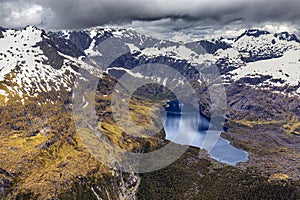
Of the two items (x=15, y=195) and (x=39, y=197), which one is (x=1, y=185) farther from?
(x=39, y=197)

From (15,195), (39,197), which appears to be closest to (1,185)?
(15,195)
